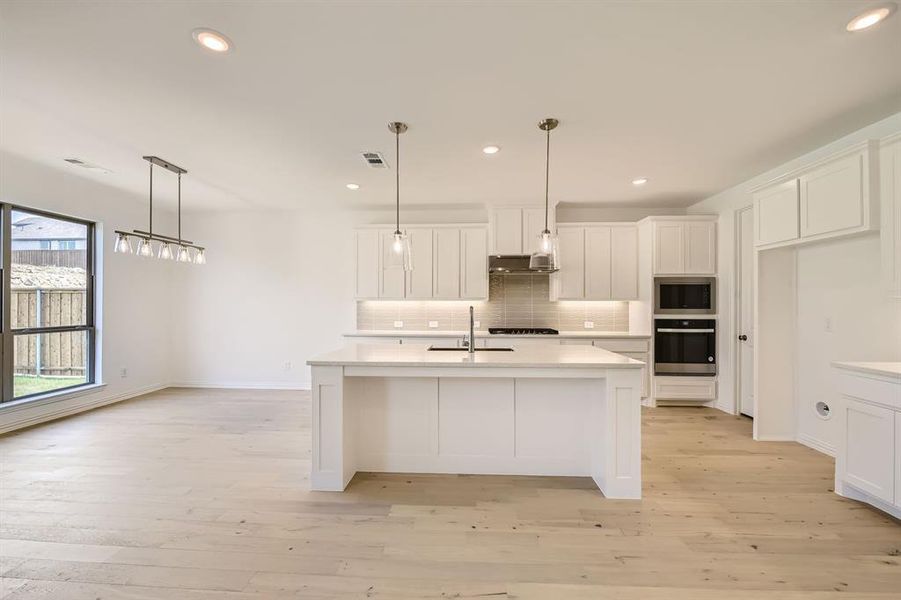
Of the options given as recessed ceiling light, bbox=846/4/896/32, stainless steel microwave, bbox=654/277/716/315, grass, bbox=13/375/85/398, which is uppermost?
recessed ceiling light, bbox=846/4/896/32

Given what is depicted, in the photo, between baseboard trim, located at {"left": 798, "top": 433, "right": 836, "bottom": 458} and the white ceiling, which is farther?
baseboard trim, located at {"left": 798, "top": 433, "right": 836, "bottom": 458}

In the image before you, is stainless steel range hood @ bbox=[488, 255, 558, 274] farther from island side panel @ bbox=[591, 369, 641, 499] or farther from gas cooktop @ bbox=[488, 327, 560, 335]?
island side panel @ bbox=[591, 369, 641, 499]

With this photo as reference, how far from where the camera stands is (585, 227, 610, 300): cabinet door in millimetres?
5195

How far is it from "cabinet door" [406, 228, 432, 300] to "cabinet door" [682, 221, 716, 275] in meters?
3.33

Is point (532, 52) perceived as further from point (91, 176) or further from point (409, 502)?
point (91, 176)

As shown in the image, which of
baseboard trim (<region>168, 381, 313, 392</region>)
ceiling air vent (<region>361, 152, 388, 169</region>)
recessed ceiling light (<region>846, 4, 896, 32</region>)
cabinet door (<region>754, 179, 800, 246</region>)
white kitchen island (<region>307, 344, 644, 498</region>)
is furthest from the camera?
baseboard trim (<region>168, 381, 313, 392</region>)

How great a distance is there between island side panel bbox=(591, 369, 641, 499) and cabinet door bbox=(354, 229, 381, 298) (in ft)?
11.9

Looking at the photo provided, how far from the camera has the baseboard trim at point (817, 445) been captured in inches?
129

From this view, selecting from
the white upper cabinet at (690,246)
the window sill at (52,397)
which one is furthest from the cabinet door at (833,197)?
the window sill at (52,397)

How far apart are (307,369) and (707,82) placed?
5.70m

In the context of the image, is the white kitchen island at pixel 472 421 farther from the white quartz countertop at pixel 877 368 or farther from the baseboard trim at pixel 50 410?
the baseboard trim at pixel 50 410

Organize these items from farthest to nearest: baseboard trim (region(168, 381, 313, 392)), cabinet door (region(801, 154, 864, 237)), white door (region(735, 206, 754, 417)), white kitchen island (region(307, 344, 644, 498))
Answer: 1. baseboard trim (region(168, 381, 313, 392))
2. white door (region(735, 206, 754, 417))
3. white kitchen island (region(307, 344, 644, 498))
4. cabinet door (region(801, 154, 864, 237))

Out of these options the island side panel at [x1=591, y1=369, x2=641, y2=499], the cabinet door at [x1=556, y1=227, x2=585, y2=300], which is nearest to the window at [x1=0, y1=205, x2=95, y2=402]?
the island side panel at [x1=591, y1=369, x2=641, y2=499]

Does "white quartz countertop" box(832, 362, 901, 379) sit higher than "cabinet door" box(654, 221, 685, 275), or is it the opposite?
"cabinet door" box(654, 221, 685, 275)
